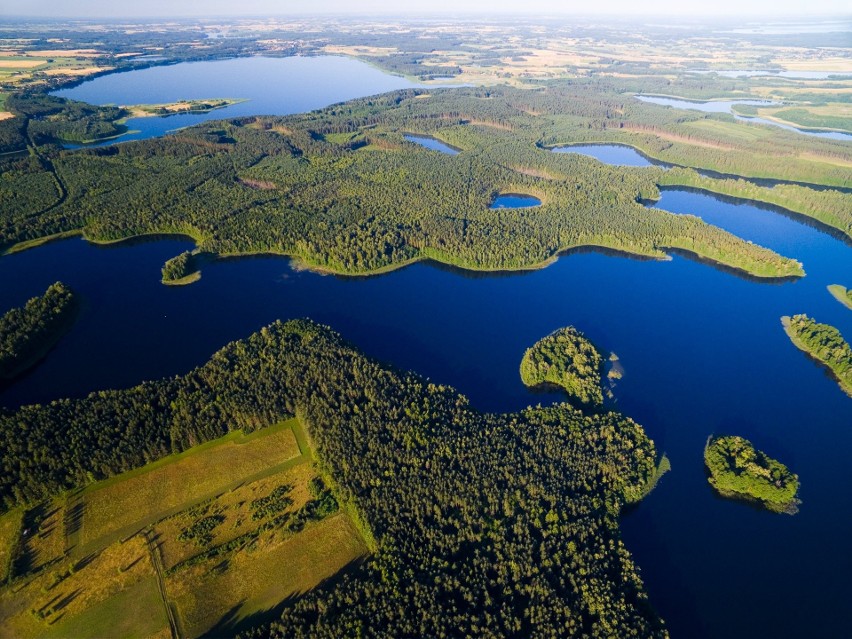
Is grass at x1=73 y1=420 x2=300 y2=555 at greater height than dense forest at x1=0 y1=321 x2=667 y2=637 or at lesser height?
lesser

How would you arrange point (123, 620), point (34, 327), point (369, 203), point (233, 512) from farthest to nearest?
point (369, 203), point (34, 327), point (233, 512), point (123, 620)

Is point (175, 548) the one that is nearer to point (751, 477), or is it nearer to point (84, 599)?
point (84, 599)

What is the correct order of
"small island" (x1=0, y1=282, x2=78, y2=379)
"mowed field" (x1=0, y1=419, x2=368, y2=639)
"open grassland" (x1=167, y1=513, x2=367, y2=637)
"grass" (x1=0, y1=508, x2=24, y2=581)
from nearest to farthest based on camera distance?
1. "mowed field" (x1=0, y1=419, x2=368, y2=639)
2. "open grassland" (x1=167, y1=513, x2=367, y2=637)
3. "grass" (x1=0, y1=508, x2=24, y2=581)
4. "small island" (x1=0, y1=282, x2=78, y2=379)

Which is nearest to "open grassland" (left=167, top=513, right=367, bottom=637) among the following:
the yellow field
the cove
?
the yellow field

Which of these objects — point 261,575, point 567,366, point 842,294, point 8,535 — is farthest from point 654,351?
point 8,535

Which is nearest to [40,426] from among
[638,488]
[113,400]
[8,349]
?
[113,400]

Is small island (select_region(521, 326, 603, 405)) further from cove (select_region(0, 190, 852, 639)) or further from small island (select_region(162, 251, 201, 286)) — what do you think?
small island (select_region(162, 251, 201, 286))

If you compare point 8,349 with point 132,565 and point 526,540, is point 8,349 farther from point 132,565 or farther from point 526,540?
point 526,540

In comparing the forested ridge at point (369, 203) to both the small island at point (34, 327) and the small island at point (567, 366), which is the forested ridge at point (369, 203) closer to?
the small island at point (34, 327)
